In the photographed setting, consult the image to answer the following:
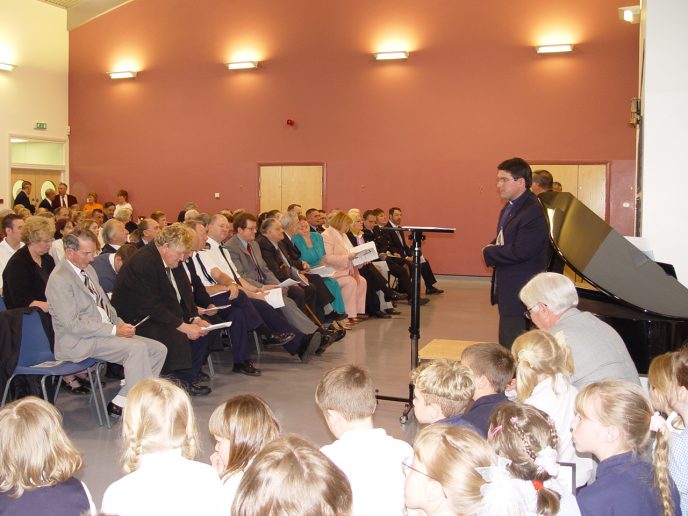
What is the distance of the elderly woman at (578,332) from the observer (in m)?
3.04

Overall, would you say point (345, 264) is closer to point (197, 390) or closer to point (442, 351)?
point (197, 390)

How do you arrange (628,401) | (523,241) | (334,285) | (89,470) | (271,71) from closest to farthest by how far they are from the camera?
(628,401)
(89,470)
(523,241)
(334,285)
(271,71)

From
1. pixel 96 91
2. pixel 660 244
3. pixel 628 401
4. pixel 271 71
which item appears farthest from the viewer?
pixel 96 91

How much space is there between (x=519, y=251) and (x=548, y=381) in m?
1.61

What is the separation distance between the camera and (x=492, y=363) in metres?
2.98

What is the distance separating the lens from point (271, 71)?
13820mm

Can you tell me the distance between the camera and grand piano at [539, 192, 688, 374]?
3.48 meters

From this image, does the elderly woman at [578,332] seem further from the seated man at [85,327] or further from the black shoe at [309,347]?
the black shoe at [309,347]

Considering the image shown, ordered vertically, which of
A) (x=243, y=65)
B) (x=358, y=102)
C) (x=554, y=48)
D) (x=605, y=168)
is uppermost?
(x=243, y=65)

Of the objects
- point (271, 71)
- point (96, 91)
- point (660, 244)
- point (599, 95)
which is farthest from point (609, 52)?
point (96, 91)

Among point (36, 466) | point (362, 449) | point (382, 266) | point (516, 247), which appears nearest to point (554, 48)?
point (382, 266)

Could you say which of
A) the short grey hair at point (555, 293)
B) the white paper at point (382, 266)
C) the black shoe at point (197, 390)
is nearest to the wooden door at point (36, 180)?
the white paper at point (382, 266)

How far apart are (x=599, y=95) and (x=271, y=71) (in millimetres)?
6024

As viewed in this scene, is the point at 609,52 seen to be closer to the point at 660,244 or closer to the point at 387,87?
the point at 387,87
